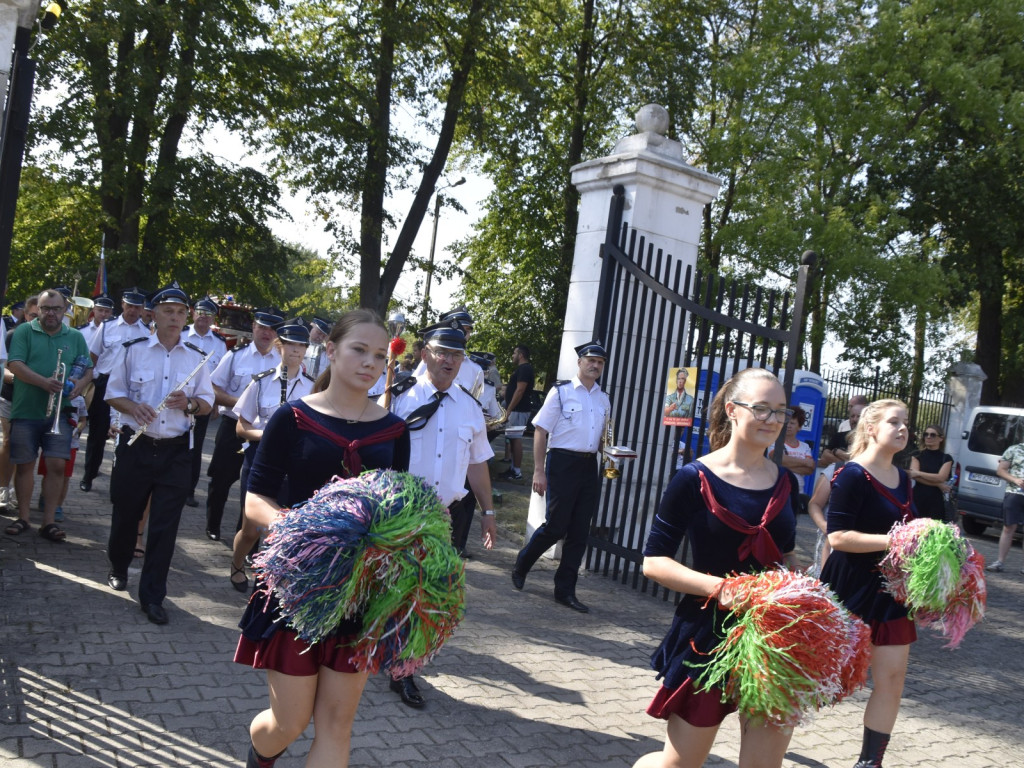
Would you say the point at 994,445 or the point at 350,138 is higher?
the point at 350,138

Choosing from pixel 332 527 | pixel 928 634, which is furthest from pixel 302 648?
pixel 928 634

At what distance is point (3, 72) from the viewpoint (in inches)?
189

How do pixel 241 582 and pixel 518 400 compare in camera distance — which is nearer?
pixel 241 582

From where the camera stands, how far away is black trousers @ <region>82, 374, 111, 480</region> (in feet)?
31.5

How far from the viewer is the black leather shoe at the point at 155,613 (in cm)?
568

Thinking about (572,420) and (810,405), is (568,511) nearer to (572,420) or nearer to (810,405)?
(572,420)

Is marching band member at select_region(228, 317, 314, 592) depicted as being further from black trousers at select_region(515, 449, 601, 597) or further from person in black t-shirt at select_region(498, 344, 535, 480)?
person in black t-shirt at select_region(498, 344, 535, 480)

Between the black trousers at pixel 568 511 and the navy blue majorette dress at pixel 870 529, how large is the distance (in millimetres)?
3108

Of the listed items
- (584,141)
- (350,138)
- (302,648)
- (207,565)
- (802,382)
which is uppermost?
(584,141)

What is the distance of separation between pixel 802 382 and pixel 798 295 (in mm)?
9262

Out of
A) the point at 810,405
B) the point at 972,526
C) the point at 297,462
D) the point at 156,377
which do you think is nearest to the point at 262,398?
the point at 156,377

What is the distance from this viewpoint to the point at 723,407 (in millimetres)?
3609

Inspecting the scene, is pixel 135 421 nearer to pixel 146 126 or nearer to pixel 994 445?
pixel 994 445

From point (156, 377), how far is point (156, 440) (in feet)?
1.60
